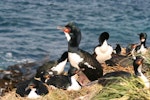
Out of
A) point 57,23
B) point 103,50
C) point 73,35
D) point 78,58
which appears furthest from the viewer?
point 57,23

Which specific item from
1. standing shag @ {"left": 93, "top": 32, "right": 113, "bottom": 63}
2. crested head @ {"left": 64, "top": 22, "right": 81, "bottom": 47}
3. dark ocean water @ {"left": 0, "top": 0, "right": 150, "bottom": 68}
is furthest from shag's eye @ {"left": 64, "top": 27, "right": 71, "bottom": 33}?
dark ocean water @ {"left": 0, "top": 0, "right": 150, "bottom": 68}

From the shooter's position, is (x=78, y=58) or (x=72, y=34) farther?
(x=72, y=34)

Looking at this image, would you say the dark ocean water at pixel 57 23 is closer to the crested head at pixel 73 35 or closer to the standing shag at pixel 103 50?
the standing shag at pixel 103 50

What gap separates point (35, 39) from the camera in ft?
Answer: 69.3

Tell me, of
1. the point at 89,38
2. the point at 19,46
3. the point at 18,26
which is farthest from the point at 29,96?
the point at 18,26

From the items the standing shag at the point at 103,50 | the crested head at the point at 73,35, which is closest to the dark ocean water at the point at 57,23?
the standing shag at the point at 103,50

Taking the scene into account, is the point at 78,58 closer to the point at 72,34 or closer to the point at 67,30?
the point at 72,34

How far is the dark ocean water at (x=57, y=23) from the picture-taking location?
18.9m

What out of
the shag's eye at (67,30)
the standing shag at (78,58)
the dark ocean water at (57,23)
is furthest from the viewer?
the dark ocean water at (57,23)

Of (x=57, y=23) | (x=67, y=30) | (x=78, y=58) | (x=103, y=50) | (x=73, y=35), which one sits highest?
(x=67, y=30)

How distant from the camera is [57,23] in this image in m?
25.2

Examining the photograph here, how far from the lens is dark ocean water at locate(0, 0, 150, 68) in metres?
18.9

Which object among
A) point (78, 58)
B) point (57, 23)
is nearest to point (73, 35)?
point (78, 58)

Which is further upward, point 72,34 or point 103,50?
point 72,34
